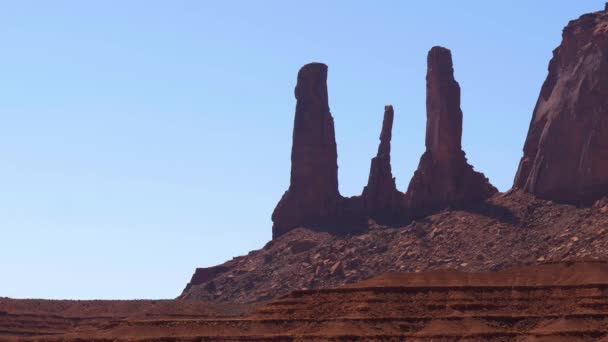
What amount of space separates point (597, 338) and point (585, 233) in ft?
184

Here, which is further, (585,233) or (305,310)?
(585,233)

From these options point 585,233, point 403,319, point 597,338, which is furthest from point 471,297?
point 585,233

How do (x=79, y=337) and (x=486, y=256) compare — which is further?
(x=486, y=256)

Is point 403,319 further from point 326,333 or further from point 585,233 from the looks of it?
point 585,233

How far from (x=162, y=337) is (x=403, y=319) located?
A: 21.9m

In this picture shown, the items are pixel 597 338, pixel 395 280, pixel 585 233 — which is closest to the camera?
pixel 597 338

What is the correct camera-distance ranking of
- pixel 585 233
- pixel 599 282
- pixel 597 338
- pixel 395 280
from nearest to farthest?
pixel 597 338, pixel 599 282, pixel 395 280, pixel 585 233

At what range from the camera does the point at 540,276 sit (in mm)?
155125

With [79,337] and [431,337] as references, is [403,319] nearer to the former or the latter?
[431,337]

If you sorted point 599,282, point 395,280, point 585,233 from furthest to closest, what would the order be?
point 585,233
point 395,280
point 599,282

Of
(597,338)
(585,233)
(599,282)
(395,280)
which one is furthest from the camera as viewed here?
(585,233)

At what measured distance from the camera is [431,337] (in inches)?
5650

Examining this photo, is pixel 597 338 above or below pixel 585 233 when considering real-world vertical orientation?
below

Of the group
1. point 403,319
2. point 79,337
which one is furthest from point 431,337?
point 79,337
